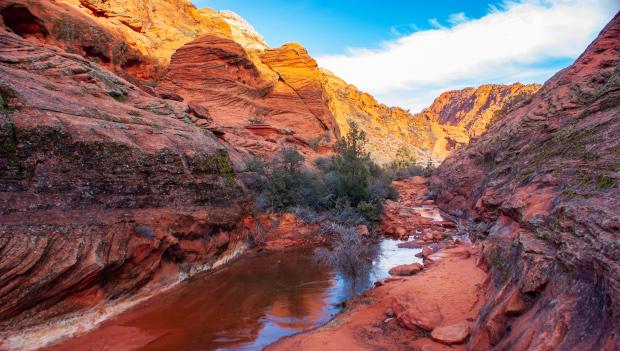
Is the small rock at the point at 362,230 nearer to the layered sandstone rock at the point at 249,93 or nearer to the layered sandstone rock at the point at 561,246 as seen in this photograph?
the layered sandstone rock at the point at 561,246

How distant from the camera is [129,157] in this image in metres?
8.52

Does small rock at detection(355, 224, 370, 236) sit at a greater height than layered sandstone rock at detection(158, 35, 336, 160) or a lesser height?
lesser

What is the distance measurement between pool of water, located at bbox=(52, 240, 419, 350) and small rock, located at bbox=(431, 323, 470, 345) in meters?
2.71

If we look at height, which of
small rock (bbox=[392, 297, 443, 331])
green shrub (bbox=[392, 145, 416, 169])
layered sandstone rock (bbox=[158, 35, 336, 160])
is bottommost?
small rock (bbox=[392, 297, 443, 331])

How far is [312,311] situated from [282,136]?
1707cm

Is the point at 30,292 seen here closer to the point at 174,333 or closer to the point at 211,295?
the point at 174,333

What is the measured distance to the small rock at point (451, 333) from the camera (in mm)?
4871

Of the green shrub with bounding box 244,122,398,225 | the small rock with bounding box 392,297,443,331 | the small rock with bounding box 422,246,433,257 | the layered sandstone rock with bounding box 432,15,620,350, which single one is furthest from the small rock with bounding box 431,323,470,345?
the green shrub with bounding box 244,122,398,225

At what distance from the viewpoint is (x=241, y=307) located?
800 cm

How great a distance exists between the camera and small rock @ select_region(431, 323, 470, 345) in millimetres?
4871

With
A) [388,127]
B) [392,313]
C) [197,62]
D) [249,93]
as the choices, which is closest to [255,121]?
[249,93]

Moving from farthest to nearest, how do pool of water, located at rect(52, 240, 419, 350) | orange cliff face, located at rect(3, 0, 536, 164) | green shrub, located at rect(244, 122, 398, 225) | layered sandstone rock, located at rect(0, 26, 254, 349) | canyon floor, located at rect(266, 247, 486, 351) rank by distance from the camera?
orange cliff face, located at rect(3, 0, 536, 164) < green shrub, located at rect(244, 122, 398, 225) < pool of water, located at rect(52, 240, 419, 350) < layered sandstone rock, located at rect(0, 26, 254, 349) < canyon floor, located at rect(266, 247, 486, 351)

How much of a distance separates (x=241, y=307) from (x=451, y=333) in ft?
15.7

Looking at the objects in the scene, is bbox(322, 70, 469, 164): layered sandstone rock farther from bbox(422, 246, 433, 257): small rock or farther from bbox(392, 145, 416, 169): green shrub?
bbox(422, 246, 433, 257): small rock
